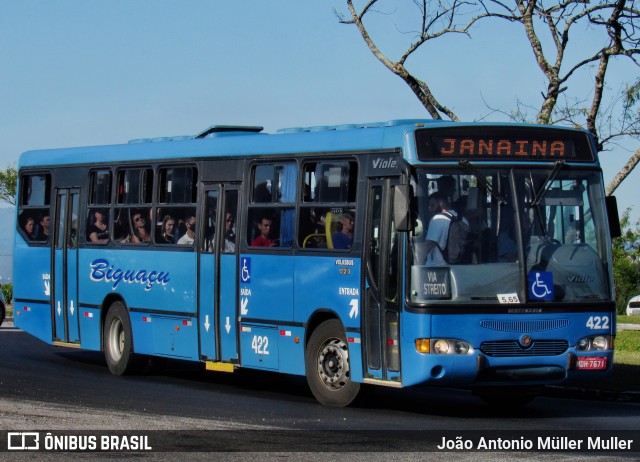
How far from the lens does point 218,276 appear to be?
58.8 ft

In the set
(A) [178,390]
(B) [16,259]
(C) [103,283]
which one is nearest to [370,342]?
(A) [178,390]

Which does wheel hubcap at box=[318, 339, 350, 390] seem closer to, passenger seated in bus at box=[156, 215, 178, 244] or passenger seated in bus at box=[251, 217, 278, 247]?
passenger seated in bus at box=[251, 217, 278, 247]

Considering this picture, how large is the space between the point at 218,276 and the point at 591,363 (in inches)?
204

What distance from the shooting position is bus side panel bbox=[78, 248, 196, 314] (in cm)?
1867

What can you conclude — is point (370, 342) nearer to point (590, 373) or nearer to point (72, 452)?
point (590, 373)

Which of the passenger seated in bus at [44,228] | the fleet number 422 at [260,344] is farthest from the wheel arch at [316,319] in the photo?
the passenger seated in bus at [44,228]

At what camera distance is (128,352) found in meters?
20.1

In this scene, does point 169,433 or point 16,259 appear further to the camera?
point 16,259

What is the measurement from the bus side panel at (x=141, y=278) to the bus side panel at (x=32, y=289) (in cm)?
101

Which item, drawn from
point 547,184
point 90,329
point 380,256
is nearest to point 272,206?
point 380,256

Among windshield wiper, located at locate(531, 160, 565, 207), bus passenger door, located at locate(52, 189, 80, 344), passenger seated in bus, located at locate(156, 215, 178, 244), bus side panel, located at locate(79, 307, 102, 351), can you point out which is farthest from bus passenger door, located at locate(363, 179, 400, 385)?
bus passenger door, located at locate(52, 189, 80, 344)

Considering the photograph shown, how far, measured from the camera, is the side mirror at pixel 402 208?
563 inches

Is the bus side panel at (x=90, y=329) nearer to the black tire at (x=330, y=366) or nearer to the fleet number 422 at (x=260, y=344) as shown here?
the fleet number 422 at (x=260, y=344)

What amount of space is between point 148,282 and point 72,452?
826 centimetres
